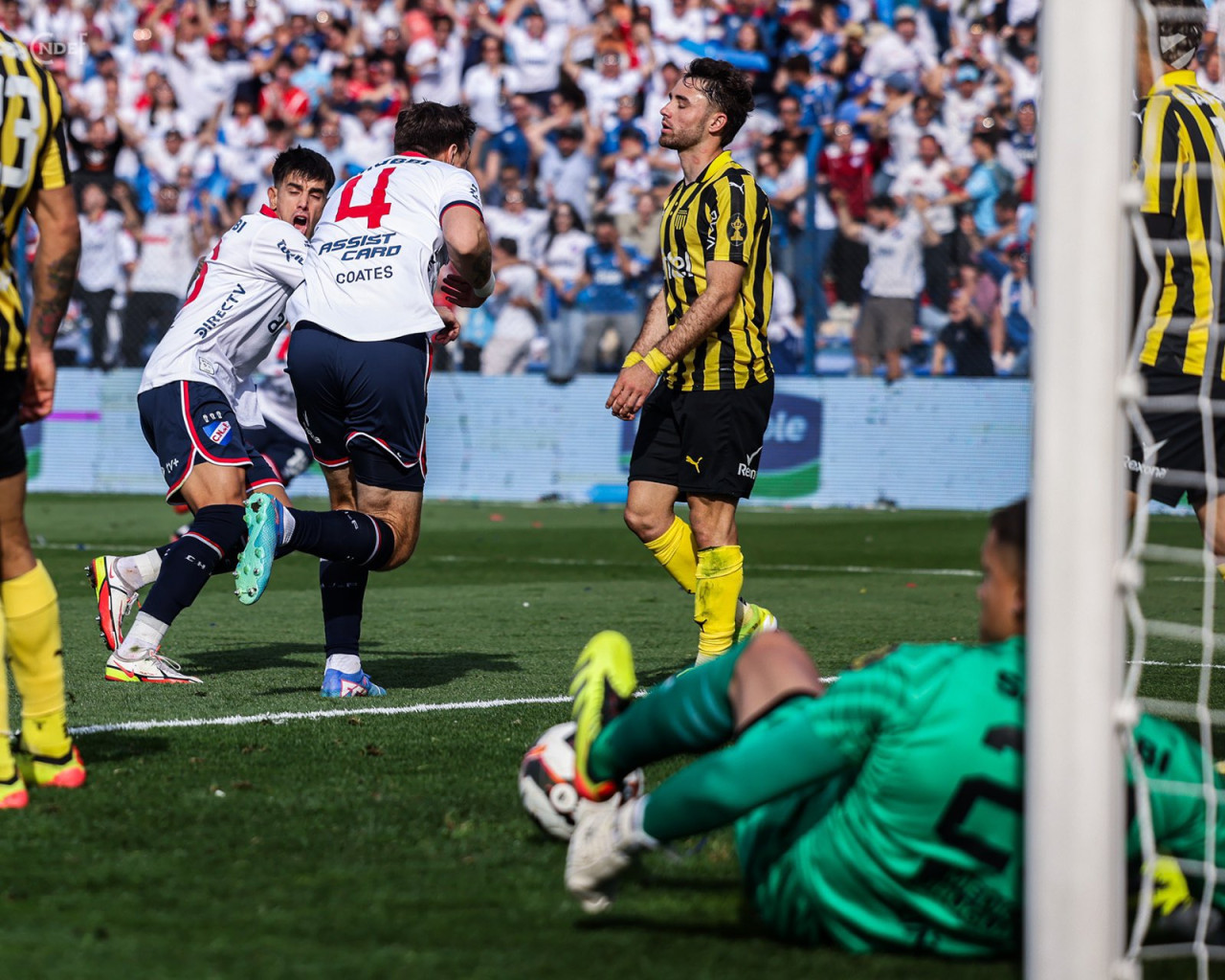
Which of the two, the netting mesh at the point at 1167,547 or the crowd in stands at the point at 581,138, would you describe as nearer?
the netting mesh at the point at 1167,547

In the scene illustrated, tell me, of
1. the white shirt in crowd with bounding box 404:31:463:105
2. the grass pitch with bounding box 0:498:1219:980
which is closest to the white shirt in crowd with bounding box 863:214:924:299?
the white shirt in crowd with bounding box 404:31:463:105

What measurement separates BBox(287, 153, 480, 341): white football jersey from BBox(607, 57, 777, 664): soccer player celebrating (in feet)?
2.59

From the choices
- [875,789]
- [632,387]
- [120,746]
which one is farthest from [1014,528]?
[632,387]

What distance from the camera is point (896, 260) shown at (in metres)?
16.1

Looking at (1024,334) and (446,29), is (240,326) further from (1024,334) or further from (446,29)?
(446,29)

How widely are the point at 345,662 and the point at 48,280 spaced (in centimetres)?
230

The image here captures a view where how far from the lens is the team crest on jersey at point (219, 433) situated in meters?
6.86

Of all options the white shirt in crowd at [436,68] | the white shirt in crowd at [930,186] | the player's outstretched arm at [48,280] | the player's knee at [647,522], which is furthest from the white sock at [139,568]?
the white shirt in crowd at [436,68]

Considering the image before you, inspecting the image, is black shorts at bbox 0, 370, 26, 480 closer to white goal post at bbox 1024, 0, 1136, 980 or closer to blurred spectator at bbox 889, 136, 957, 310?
white goal post at bbox 1024, 0, 1136, 980

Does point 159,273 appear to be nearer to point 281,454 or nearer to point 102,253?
point 102,253

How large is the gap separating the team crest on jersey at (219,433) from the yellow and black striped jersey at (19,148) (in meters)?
2.70

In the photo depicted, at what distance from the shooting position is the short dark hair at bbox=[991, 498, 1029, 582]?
304cm

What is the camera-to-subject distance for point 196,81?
21.2 metres

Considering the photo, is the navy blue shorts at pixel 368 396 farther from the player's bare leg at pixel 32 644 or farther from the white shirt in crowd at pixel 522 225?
the white shirt in crowd at pixel 522 225
